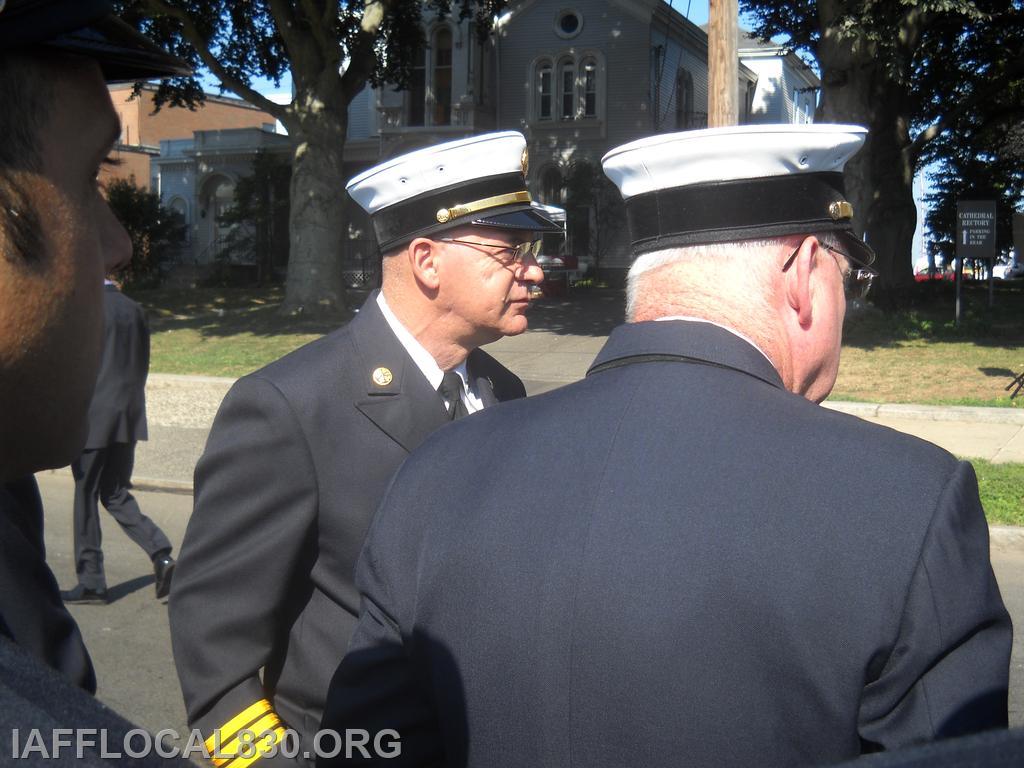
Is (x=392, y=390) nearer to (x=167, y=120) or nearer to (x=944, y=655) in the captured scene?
(x=944, y=655)

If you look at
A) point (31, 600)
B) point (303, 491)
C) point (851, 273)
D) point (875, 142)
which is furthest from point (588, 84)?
point (31, 600)

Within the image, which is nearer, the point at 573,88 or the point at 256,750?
the point at 256,750

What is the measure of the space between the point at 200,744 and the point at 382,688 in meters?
0.80

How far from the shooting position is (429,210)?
306 cm

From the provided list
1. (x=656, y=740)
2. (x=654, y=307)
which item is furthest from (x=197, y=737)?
(x=654, y=307)

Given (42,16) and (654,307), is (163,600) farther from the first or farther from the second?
(42,16)

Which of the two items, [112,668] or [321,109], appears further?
[321,109]

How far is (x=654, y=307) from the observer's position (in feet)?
6.00

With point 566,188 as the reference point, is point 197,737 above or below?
below

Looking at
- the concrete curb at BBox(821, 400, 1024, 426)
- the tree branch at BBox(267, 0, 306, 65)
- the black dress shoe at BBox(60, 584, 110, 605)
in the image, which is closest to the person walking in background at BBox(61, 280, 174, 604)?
the black dress shoe at BBox(60, 584, 110, 605)

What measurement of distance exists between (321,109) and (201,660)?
21.2 m

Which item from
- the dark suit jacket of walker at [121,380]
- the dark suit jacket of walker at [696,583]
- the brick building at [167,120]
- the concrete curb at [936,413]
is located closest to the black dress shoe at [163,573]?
the dark suit jacket of walker at [121,380]

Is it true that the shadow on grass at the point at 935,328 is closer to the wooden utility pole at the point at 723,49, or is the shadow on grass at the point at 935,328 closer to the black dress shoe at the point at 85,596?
the wooden utility pole at the point at 723,49

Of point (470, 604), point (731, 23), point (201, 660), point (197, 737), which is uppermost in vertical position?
point (731, 23)
